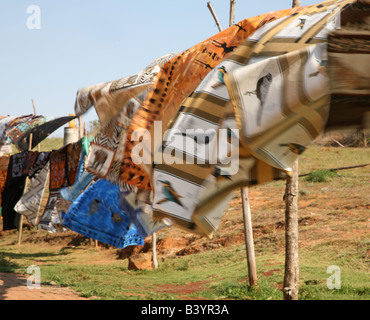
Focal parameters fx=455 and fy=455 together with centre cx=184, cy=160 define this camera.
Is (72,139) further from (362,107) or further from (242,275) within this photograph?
(362,107)

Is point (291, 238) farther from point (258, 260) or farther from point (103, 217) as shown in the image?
point (258, 260)

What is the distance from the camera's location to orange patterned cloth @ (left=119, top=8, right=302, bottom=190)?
2967mm

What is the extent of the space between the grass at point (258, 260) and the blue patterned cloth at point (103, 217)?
5.51 feet

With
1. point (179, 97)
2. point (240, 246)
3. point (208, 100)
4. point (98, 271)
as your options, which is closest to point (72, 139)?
point (98, 271)

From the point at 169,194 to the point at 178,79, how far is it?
1.20 m

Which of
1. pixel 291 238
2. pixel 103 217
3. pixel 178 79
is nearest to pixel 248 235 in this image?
pixel 291 238

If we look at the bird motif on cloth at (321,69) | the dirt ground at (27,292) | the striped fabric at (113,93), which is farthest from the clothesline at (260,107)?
the dirt ground at (27,292)

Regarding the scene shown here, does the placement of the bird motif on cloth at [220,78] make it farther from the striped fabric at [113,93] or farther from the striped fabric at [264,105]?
the striped fabric at [113,93]

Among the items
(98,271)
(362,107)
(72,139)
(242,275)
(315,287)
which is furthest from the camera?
(72,139)

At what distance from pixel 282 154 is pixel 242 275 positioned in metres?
5.81

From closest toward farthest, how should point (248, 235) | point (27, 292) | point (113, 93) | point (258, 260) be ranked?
point (113, 93)
point (27, 292)
point (248, 235)
point (258, 260)

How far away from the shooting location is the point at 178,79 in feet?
11.0

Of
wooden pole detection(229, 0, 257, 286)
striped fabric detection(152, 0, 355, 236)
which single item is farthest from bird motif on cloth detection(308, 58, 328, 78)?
wooden pole detection(229, 0, 257, 286)

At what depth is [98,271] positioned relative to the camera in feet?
31.1
